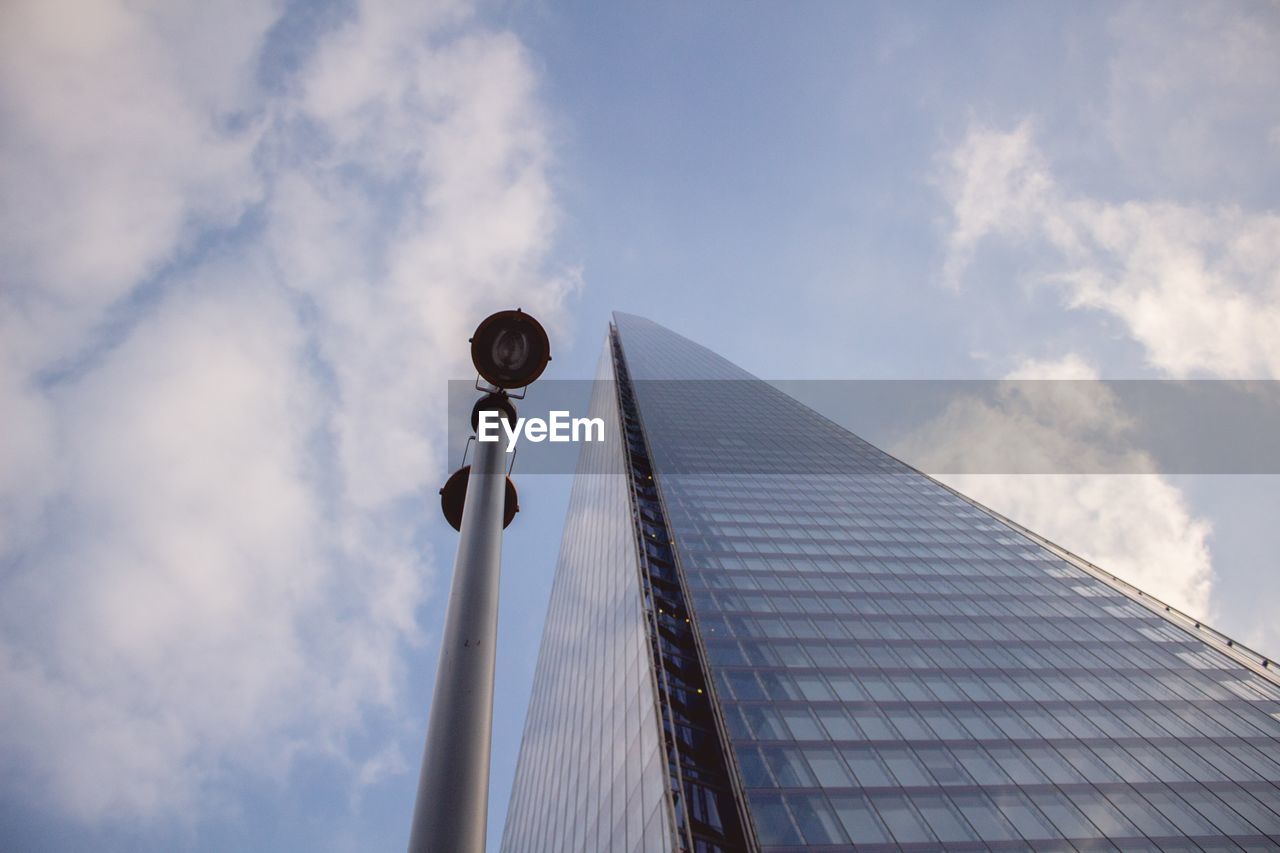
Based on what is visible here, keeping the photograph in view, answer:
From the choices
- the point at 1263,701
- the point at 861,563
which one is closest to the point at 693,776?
the point at 861,563

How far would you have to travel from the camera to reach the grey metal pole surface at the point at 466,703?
5.51 metres

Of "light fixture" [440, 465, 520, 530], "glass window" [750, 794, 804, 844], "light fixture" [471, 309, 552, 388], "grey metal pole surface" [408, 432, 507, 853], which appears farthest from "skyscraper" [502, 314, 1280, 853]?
"light fixture" [471, 309, 552, 388]

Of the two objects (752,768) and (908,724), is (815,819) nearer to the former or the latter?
(752,768)

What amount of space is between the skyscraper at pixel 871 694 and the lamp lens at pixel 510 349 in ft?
54.0

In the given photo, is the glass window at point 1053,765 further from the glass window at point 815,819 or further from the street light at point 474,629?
the street light at point 474,629

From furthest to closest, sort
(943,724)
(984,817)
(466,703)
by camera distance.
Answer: (943,724), (984,817), (466,703)

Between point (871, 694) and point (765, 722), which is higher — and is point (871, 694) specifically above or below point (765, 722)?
above

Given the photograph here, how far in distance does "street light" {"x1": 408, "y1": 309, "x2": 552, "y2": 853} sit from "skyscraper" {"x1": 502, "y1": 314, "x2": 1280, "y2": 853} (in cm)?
1601

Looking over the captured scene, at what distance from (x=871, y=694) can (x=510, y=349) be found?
2675 centimetres

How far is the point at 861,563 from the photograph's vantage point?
4391 cm

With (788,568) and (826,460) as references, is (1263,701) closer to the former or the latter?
(788,568)

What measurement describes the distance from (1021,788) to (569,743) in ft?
85.9

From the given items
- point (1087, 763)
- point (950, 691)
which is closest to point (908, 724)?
point (950, 691)

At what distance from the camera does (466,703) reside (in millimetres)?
6270
